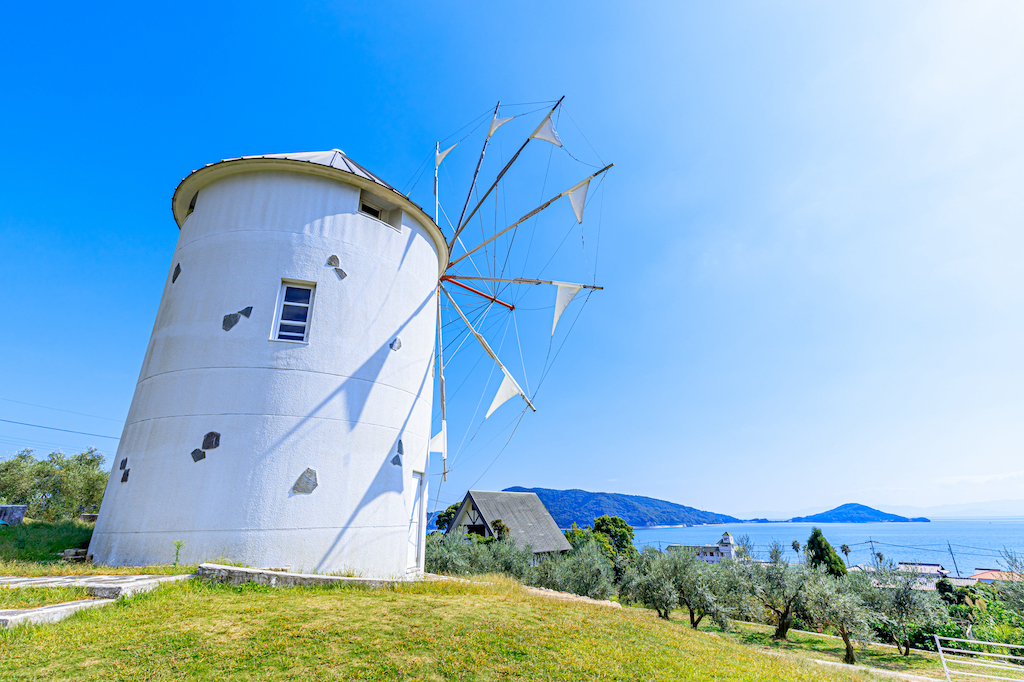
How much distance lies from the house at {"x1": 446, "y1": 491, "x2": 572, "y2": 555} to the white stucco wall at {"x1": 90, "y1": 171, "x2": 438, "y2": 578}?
26186 millimetres

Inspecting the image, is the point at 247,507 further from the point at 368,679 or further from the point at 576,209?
the point at 576,209

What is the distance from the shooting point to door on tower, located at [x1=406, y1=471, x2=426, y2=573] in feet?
37.8

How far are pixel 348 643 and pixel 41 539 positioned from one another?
908cm

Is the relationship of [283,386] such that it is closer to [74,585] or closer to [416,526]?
[74,585]

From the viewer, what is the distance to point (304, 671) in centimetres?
464

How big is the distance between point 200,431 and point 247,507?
5.74 ft

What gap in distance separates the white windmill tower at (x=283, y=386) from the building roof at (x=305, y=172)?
0.15ft

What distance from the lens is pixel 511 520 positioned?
37500mm

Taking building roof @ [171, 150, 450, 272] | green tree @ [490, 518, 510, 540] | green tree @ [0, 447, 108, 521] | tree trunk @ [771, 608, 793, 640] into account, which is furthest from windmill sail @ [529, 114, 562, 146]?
green tree @ [0, 447, 108, 521]

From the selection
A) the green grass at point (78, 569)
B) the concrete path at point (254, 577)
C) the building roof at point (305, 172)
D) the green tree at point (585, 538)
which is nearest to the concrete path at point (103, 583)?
the concrete path at point (254, 577)

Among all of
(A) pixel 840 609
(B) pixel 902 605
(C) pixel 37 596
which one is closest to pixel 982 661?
(A) pixel 840 609

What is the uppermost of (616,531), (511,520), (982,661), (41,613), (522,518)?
(522,518)

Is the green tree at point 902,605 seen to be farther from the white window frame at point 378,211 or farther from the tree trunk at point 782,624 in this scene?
the white window frame at point 378,211

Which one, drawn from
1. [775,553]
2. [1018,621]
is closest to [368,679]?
[1018,621]
